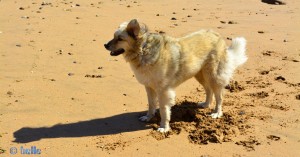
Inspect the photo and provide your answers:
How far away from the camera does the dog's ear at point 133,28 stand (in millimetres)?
5164

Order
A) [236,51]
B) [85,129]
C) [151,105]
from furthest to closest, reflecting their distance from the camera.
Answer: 1. [236,51]
2. [151,105]
3. [85,129]

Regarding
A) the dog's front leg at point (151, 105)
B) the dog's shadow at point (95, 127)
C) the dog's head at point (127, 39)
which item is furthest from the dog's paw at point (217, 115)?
the dog's head at point (127, 39)

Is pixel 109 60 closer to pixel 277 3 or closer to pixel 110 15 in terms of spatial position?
pixel 110 15

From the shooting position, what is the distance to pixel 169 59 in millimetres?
5480

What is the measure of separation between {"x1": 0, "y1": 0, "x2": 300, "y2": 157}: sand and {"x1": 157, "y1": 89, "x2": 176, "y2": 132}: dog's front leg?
15 cm

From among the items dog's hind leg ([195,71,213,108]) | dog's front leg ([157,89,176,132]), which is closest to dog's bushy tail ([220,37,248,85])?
dog's hind leg ([195,71,213,108])

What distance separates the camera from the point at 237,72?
8016mm

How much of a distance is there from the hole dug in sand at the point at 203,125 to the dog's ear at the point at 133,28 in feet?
4.84

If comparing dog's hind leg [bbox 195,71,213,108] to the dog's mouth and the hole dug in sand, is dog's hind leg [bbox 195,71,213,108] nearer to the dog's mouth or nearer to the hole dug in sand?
the hole dug in sand

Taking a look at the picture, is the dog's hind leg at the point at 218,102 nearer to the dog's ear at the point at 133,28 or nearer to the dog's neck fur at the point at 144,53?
the dog's neck fur at the point at 144,53

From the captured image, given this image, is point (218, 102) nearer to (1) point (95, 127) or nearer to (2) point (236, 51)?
(2) point (236, 51)

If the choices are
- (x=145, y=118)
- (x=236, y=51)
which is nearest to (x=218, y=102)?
(x=236, y=51)

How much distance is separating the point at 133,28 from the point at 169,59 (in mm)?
704

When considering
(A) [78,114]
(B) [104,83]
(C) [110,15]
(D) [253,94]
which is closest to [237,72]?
(D) [253,94]
